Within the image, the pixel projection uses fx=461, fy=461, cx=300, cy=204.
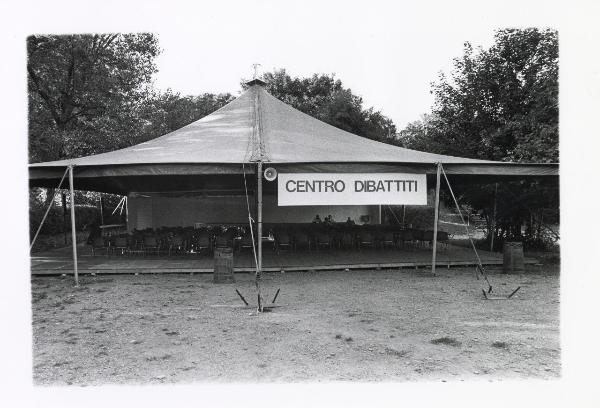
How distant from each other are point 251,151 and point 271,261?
8.61 feet

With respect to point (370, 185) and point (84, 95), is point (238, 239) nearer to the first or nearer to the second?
point (370, 185)

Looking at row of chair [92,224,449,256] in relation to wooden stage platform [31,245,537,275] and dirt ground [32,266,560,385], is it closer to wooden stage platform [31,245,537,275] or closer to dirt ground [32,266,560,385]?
wooden stage platform [31,245,537,275]

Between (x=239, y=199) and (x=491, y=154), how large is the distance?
838 centimetres

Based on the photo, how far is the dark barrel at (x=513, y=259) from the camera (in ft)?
30.2

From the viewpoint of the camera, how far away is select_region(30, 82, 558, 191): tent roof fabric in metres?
8.31

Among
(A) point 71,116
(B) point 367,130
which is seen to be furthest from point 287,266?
(B) point 367,130

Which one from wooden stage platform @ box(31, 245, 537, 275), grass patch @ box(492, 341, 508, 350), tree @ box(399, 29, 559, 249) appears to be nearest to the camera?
grass patch @ box(492, 341, 508, 350)

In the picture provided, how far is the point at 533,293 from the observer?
736cm

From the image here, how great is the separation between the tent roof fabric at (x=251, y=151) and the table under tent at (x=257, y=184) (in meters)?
0.03

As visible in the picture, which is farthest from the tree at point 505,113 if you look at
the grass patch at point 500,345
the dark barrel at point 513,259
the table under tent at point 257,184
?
the grass patch at point 500,345

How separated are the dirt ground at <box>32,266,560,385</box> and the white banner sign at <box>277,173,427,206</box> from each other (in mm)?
1504

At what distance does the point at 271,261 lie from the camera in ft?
34.0

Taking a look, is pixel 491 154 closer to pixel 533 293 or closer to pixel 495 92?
pixel 495 92

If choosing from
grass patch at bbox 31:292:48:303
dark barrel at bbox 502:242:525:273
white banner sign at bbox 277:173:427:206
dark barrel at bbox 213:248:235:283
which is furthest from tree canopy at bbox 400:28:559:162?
grass patch at bbox 31:292:48:303
